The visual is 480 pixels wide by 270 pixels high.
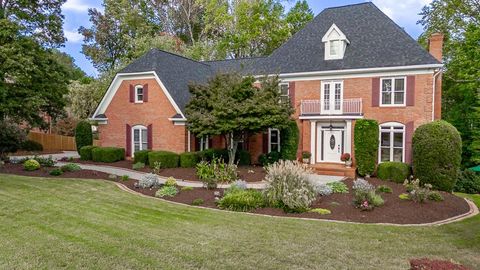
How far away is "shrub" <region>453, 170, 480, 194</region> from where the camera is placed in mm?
20766

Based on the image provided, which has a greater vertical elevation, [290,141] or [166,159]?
[290,141]

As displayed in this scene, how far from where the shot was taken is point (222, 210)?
10.7 m

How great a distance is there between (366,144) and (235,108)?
6750 mm

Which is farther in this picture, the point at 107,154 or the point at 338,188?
the point at 107,154

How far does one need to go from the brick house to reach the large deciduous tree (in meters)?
7.77

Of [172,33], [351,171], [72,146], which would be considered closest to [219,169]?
[351,171]

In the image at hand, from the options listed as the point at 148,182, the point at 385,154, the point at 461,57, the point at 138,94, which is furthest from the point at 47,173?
the point at 461,57

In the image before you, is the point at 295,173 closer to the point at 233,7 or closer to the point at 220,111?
the point at 220,111

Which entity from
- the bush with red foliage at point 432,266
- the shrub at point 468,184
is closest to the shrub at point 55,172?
the bush with red foliage at point 432,266

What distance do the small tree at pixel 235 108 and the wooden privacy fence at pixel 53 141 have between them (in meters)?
20.2

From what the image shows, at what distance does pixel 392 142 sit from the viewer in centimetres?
1878

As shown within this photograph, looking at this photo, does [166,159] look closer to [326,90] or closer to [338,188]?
[338,188]

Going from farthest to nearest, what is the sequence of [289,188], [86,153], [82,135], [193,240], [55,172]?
1. [82,135]
2. [86,153]
3. [55,172]
4. [289,188]
5. [193,240]

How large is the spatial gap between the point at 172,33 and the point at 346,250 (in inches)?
1492
